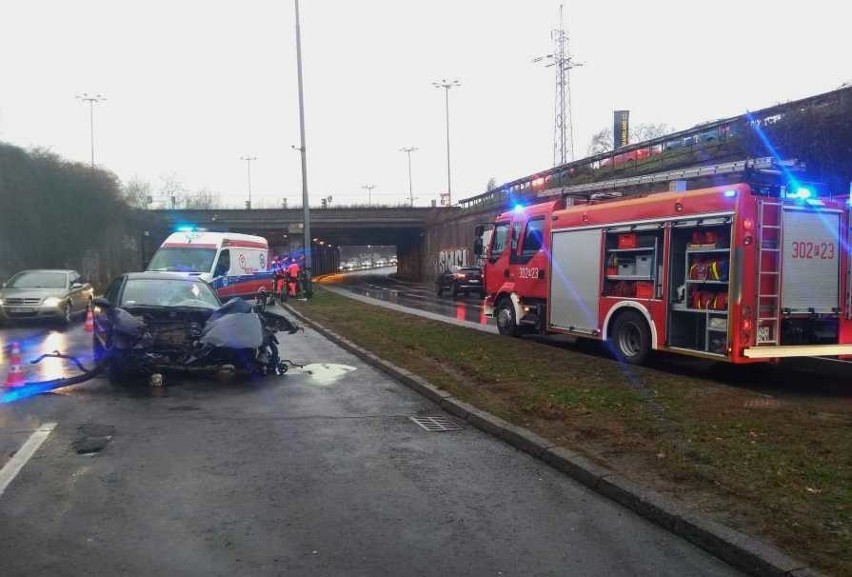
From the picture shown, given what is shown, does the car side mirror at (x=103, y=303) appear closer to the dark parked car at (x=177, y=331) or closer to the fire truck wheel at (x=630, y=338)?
the dark parked car at (x=177, y=331)

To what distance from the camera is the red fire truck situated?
912cm

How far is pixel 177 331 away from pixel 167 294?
1.35 m

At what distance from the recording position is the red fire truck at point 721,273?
9.12 meters

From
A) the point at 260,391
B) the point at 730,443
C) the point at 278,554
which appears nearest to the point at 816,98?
the point at 730,443

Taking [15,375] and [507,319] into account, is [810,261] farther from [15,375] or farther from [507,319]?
[15,375]

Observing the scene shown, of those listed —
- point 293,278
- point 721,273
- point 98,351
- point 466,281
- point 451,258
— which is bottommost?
point 466,281

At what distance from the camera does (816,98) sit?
16.2 meters

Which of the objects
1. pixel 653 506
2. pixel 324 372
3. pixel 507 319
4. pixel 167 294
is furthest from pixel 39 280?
pixel 653 506

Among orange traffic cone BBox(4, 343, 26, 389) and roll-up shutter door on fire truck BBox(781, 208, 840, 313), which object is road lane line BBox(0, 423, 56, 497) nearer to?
orange traffic cone BBox(4, 343, 26, 389)

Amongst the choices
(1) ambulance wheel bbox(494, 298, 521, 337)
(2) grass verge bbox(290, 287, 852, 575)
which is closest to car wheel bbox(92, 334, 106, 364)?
(2) grass verge bbox(290, 287, 852, 575)

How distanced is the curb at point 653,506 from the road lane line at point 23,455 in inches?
159

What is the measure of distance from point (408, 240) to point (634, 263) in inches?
2397

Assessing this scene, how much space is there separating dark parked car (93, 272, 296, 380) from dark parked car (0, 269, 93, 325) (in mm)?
7374

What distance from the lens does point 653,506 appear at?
15.0ft
